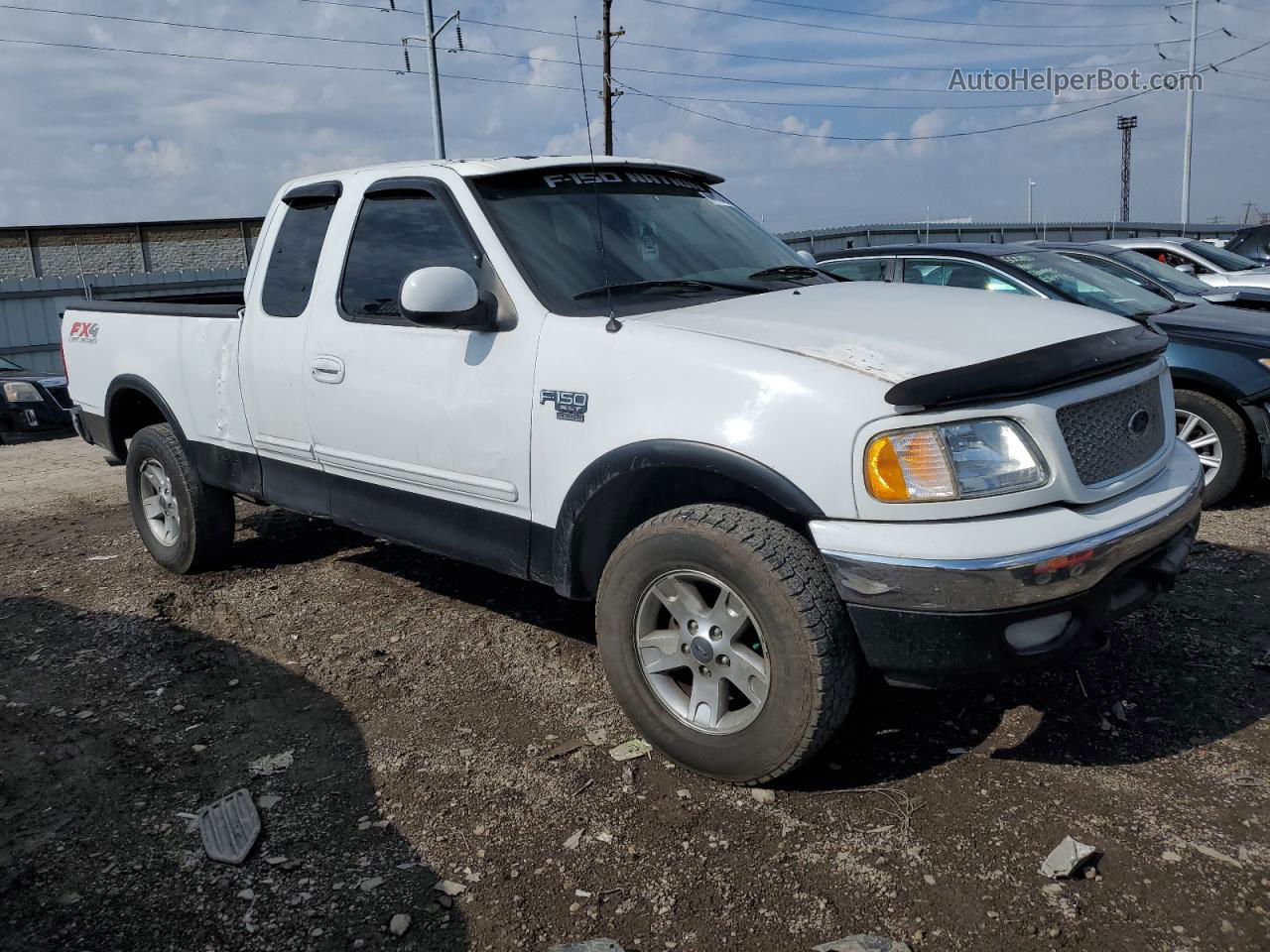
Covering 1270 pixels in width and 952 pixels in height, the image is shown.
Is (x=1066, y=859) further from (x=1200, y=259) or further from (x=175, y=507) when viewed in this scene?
(x=1200, y=259)

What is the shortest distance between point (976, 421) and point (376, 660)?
272cm

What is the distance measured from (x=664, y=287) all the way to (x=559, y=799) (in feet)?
5.90

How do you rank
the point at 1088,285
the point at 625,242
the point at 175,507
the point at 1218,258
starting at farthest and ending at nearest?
the point at 1218,258
the point at 1088,285
the point at 175,507
the point at 625,242

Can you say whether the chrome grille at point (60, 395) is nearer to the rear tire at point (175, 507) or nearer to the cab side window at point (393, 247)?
the rear tire at point (175, 507)

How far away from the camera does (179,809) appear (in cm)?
318

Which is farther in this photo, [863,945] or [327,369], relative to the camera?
[327,369]

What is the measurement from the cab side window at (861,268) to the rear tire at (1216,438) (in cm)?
241

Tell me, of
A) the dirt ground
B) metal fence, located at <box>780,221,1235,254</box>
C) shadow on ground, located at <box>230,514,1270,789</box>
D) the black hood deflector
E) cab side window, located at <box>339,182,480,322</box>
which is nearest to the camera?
the dirt ground

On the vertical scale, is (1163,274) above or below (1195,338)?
above

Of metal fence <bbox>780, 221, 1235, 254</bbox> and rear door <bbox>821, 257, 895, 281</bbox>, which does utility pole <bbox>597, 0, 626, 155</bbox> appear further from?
rear door <bbox>821, 257, 895, 281</bbox>

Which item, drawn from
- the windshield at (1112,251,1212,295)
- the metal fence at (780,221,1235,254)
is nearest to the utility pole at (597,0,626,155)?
the metal fence at (780,221,1235,254)

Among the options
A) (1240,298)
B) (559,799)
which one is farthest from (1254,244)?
(559,799)

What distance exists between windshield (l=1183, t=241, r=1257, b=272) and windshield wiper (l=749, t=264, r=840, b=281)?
36.9 feet

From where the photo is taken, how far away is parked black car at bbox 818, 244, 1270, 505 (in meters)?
5.97
